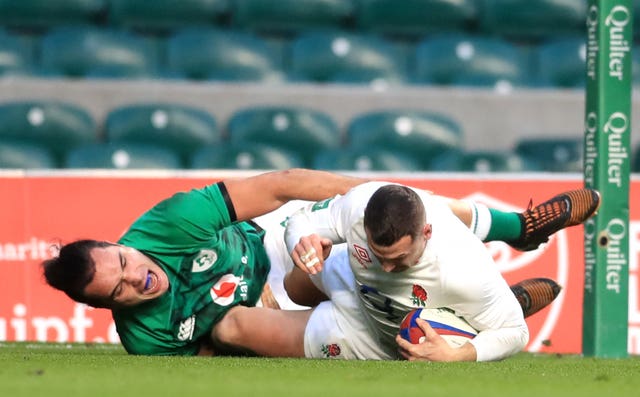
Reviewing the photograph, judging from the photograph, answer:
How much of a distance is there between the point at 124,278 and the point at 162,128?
168 inches

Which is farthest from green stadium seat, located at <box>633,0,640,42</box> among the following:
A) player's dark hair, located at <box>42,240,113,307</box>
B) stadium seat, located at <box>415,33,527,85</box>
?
player's dark hair, located at <box>42,240,113,307</box>

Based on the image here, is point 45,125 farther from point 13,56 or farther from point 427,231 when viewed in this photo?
point 427,231

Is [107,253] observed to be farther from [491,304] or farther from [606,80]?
[606,80]

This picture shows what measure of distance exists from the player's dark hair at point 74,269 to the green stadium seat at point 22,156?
3690 mm

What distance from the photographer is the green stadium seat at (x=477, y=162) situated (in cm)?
902

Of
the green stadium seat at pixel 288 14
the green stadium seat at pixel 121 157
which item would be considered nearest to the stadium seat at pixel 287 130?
the green stadium seat at pixel 121 157

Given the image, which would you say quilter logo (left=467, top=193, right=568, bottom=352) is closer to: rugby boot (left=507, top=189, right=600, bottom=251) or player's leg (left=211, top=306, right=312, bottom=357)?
rugby boot (left=507, top=189, right=600, bottom=251)

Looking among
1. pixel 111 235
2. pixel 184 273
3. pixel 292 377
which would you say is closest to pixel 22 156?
pixel 111 235

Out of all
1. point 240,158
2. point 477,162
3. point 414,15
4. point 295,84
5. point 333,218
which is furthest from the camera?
point 414,15

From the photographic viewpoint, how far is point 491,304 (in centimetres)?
488

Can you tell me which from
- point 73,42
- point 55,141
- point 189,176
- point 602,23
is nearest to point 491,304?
point 602,23

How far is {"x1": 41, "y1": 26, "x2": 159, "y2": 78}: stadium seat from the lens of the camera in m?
9.81

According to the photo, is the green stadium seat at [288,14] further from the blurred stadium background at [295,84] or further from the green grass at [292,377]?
the green grass at [292,377]

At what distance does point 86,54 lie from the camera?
981 centimetres
